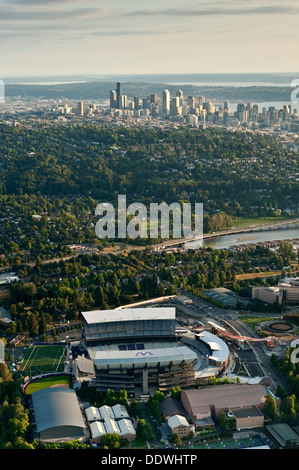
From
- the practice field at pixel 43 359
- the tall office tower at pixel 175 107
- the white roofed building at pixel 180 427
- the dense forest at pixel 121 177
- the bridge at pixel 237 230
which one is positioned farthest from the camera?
the tall office tower at pixel 175 107

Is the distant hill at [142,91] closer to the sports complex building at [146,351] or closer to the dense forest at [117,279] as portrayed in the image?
the dense forest at [117,279]

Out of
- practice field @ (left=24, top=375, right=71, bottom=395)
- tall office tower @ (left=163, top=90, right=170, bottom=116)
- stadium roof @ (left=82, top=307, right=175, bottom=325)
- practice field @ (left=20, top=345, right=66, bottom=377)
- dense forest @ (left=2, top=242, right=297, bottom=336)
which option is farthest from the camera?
tall office tower @ (left=163, top=90, right=170, bottom=116)

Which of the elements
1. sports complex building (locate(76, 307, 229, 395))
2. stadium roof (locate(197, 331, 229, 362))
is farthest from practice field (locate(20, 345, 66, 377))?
stadium roof (locate(197, 331, 229, 362))

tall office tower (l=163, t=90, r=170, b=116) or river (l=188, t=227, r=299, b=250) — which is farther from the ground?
tall office tower (l=163, t=90, r=170, b=116)

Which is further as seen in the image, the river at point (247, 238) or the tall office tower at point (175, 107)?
the tall office tower at point (175, 107)

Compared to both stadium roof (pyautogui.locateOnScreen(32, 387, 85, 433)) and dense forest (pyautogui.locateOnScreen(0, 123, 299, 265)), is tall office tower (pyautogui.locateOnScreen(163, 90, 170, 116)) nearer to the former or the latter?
dense forest (pyautogui.locateOnScreen(0, 123, 299, 265))

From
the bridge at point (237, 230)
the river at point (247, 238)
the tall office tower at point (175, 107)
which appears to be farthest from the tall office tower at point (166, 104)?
the river at point (247, 238)

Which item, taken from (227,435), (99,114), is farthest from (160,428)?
(99,114)
